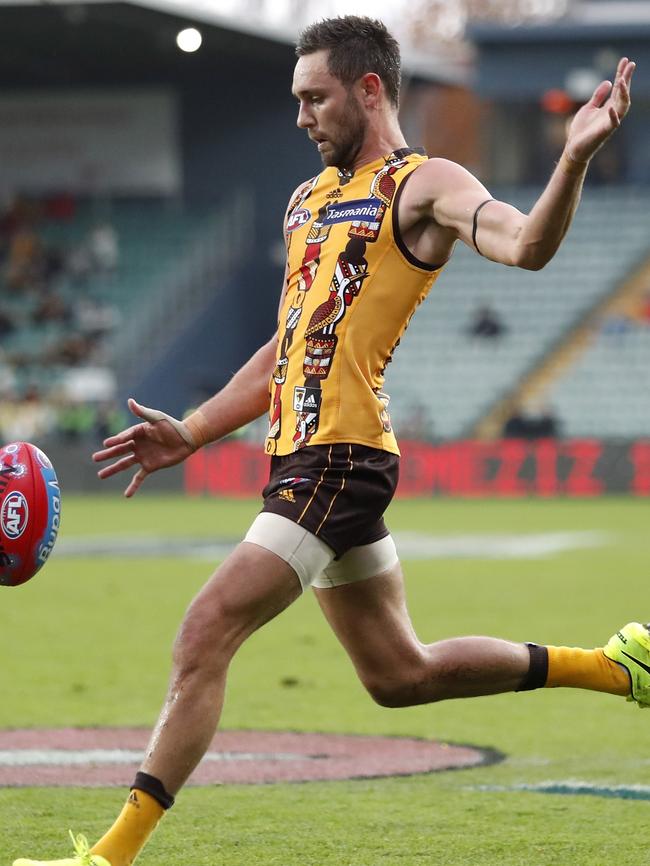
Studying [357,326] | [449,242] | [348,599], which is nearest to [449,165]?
[449,242]

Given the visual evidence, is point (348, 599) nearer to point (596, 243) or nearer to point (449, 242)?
point (449, 242)

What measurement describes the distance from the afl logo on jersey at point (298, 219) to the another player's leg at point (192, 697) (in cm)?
111

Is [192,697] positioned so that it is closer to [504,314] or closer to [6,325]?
[6,325]

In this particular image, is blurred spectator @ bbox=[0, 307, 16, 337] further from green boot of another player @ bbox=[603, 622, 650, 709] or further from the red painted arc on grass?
green boot of another player @ bbox=[603, 622, 650, 709]

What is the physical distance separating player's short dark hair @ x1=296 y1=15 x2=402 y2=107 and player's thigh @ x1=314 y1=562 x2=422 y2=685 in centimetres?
149

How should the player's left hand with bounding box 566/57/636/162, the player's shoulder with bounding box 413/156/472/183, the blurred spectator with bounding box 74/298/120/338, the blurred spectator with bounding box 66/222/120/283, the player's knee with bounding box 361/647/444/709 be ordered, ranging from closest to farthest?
the player's left hand with bounding box 566/57/636/162
the player's shoulder with bounding box 413/156/472/183
the player's knee with bounding box 361/647/444/709
the blurred spectator with bounding box 74/298/120/338
the blurred spectator with bounding box 66/222/120/283

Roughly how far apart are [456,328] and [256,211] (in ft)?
16.0

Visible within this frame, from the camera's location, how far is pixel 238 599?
4.69 meters

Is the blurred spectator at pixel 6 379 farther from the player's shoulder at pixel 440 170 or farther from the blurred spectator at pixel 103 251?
the player's shoulder at pixel 440 170

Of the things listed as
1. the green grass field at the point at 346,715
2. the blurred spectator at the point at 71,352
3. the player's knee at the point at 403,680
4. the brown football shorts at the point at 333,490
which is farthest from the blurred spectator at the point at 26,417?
the brown football shorts at the point at 333,490

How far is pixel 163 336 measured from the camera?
32750 mm

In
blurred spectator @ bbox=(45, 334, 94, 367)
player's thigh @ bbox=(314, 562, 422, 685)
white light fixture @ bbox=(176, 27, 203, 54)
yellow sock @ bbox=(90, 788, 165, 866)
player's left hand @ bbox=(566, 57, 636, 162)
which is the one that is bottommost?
yellow sock @ bbox=(90, 788, 165, 866)

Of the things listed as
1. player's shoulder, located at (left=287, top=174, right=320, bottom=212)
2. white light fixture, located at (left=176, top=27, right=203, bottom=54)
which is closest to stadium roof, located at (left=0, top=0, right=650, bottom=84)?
white light fixture, located at (left=176, top=27, right=203, bottom=54)

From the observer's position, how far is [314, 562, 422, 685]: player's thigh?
525 centimetres
